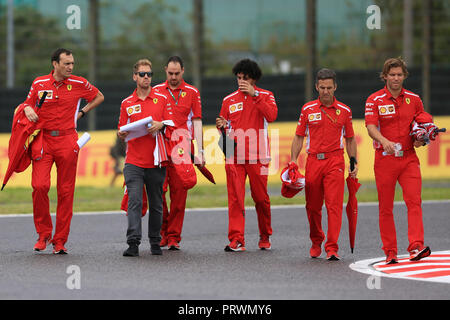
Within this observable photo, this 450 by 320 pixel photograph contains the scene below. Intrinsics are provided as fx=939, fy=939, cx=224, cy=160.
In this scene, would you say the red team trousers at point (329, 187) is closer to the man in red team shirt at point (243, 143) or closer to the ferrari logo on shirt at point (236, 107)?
the man in red team shirt at point (243, 143)

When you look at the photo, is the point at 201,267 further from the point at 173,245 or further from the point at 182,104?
the point at 182,104

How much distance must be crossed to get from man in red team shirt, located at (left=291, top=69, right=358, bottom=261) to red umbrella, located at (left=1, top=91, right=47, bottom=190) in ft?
9.80

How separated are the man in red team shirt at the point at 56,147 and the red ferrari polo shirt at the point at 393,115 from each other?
336 cm

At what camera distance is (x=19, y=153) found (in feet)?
34.3

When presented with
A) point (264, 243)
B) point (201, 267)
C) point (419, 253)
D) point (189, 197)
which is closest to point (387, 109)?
point (419, 253)

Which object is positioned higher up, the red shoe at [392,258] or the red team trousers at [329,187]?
the red team trousers at [329,187]

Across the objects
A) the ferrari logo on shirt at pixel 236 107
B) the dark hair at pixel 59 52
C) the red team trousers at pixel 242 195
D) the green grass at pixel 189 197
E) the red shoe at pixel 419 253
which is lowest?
the green grass at pixel 189 197

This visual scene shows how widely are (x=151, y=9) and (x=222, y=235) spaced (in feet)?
44.4

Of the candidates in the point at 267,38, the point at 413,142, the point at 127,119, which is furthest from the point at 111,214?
the point at 267,38

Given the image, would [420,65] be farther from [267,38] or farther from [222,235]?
[222,235]

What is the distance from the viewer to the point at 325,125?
10094 millimetres

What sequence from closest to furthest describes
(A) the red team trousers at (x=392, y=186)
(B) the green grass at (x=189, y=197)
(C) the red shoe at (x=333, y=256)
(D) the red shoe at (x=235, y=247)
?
(A) the red team trousers at (x=392, y=186)
(C) the red shoe at (x=333, y=256)
(D) the red shoe at (x=235, y=247)
(B) the green grass at (x=189, y=197)

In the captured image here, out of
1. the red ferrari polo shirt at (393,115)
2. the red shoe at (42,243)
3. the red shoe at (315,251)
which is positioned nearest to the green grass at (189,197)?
the red shoe at (42,243)

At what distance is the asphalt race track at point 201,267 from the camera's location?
7.94m
